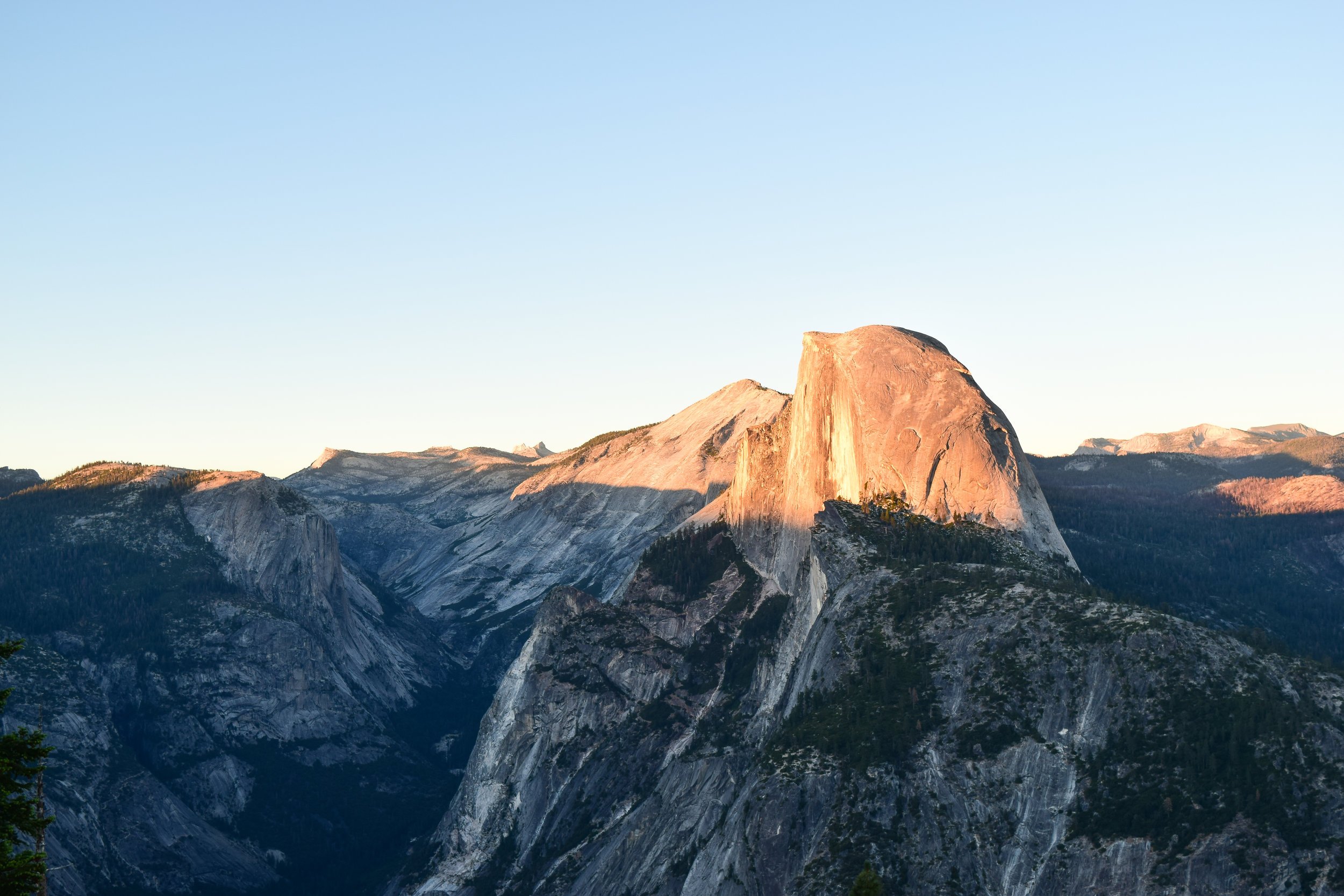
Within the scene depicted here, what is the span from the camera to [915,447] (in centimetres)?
18188

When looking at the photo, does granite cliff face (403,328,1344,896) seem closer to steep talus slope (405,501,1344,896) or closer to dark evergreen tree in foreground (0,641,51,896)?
steep talus slope (405,501,1344,896)

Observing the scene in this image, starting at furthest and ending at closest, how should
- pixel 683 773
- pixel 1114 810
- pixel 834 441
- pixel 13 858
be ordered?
pixel 834 441, pixel 683 773, pixel 1114 810, pixel 13 858

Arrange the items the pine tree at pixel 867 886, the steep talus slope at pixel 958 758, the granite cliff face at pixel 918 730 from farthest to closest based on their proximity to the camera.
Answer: the granite cliff face at pixel 918 730 < the steep talus slope at pixel 958 758 < the pine tree at pixel 867 886

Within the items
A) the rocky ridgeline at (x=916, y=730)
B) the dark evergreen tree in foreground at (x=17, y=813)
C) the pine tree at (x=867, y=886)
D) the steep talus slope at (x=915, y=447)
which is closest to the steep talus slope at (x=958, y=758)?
the rocky ridgeline at (x=916, y=730)

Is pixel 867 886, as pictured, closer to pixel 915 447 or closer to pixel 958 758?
pixel 958 758

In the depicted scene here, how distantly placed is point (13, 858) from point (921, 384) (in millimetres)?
153279

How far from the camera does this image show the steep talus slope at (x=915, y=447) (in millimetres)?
177750

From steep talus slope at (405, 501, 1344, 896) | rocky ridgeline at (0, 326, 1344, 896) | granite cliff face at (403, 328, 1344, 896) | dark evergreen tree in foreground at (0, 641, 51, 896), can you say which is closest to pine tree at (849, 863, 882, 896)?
dark evergreen tree in foreground at (0, 641, 51, 896)

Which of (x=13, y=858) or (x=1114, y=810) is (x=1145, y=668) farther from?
(x=13, y=858)

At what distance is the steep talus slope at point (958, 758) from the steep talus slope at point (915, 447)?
4.92m

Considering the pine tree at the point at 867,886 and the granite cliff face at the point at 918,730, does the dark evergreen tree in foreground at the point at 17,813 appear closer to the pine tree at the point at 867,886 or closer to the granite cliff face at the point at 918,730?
the pine tree at the point at 867,886

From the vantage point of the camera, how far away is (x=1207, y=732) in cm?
11531

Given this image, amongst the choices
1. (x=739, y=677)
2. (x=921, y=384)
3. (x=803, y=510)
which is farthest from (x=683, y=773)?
(x=921, y=384)

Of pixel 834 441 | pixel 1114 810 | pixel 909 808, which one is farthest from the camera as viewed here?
pixel 834 441
